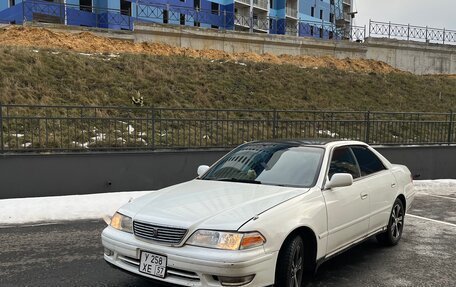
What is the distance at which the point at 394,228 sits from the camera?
225 inches

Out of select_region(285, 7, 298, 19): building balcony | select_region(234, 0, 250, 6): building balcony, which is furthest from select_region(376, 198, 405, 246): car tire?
select_region(285, 7, 298, 19): building balcony

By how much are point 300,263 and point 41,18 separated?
1511 inches

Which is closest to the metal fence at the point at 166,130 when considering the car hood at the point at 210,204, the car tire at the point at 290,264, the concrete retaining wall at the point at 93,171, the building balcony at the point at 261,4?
the concrete retaining wall at the point at 93,171

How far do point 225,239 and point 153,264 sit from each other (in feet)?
2.10

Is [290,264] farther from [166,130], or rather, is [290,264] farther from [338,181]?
[166,130]

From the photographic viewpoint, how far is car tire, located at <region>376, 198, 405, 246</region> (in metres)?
5.59

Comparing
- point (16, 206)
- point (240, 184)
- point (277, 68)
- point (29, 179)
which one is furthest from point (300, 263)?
point (277, 68)

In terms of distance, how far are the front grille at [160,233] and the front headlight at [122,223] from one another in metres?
0.15

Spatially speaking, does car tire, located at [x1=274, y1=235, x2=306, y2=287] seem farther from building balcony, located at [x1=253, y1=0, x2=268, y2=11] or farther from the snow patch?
building balcony, located at [x1=253, y1=0, x2=268, y2=11]

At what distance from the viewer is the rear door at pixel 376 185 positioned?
16.6ft

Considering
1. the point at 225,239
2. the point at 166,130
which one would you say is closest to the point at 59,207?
the point at 166,130

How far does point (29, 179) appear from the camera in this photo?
862 cm

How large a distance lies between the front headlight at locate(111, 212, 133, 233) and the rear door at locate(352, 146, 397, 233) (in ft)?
8.73

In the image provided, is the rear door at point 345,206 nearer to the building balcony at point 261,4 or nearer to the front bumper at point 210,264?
the front bumper at point 210,264
